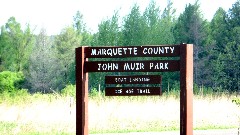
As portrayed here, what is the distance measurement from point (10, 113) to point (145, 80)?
10565mm

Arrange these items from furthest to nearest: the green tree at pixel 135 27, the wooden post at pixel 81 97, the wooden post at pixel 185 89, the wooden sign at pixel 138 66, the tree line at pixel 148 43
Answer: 1. the green tree at pixel 135 27
2. the tree line at pixel 148 43
3. the wooden post at pixel 81 97
4. the wooden sign at pixel 138 66
5. the wooden post at pixel 185 89

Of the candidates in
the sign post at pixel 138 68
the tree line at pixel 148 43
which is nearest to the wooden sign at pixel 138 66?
the sign post at pixel 138 68

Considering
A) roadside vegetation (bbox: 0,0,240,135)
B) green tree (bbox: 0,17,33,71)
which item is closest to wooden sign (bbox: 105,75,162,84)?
roadside vegetation (bbox: 0,0,240,135)

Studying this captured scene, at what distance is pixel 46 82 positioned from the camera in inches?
2092

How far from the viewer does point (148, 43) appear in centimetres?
4766

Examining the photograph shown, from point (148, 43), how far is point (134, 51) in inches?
1481

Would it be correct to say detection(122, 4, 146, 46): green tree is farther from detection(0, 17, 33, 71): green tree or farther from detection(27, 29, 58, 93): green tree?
detection(0, 17, 33, 71): green tree

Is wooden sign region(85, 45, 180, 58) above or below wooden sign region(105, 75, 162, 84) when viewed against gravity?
above

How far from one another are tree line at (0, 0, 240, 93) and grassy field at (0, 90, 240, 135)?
17800mm

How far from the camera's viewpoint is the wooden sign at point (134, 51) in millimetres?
9984

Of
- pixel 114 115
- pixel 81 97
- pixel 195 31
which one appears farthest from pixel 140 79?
pixel 195 31

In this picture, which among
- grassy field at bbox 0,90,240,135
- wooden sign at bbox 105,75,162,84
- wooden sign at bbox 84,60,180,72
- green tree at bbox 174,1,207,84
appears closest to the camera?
wooden sign at bbox 84,60,180,72

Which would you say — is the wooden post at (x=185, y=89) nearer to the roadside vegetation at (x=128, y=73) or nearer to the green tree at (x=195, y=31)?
the roadside vegetation at (x=128, y=73)

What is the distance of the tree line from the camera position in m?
43.3
